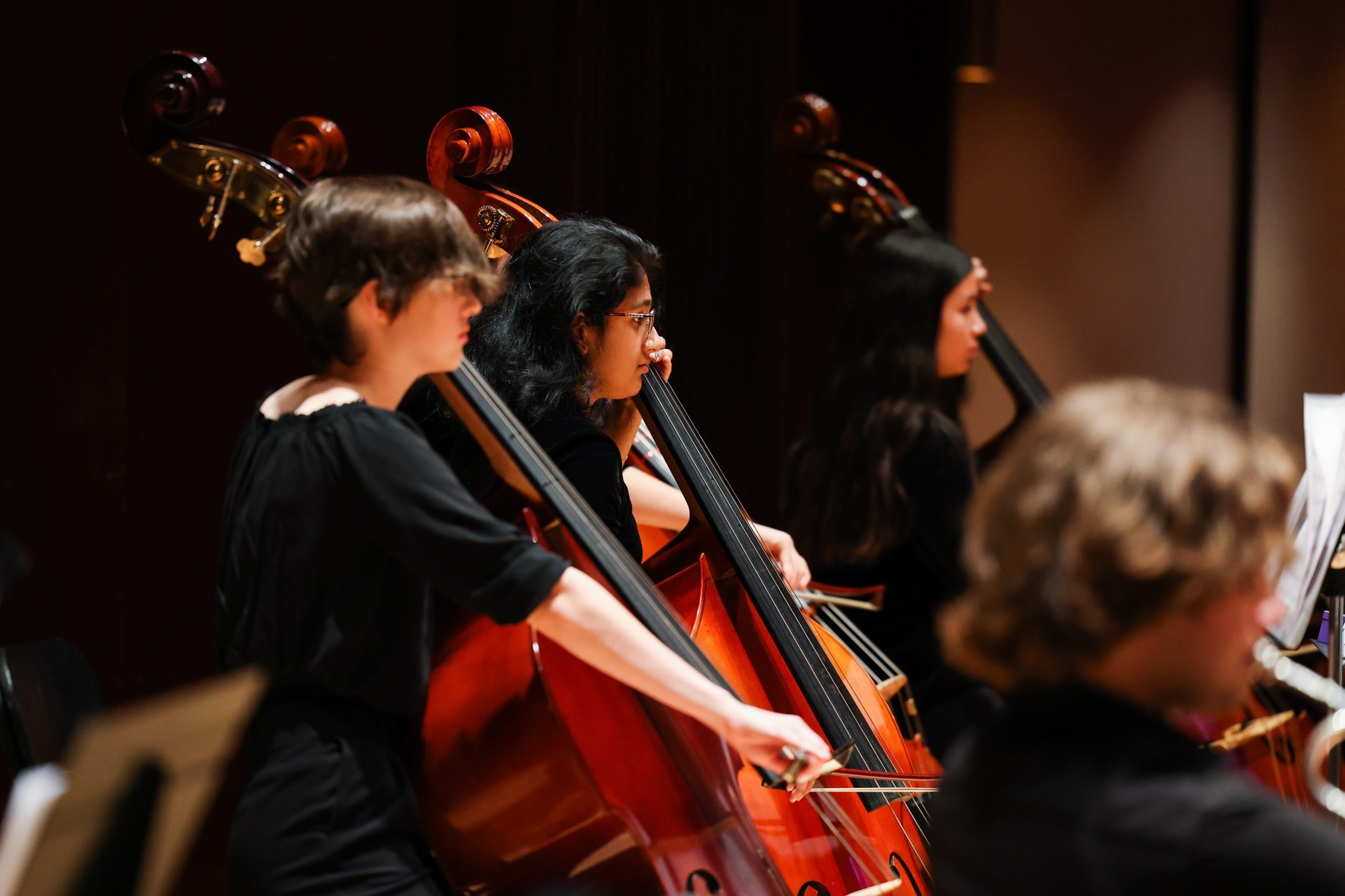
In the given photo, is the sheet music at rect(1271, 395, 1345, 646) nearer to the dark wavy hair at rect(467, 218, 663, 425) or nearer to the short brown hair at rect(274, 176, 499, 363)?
the dark wavy hair at rect(467, 218, 663, 425)

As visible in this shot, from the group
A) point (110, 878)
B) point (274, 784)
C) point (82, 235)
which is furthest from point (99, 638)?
point (110, 878)

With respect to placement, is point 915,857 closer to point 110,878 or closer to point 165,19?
point 110,878

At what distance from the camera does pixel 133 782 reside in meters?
0.79

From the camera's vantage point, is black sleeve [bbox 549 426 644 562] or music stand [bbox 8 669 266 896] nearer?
music stand [bbox 8 669 266 896]

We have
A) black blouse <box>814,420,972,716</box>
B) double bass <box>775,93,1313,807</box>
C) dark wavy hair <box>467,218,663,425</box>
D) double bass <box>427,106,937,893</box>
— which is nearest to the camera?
double bass <box>427,106,937,893</box>

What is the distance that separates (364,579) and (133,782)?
19.7 inches

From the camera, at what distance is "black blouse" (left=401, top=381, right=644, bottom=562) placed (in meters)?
1.69

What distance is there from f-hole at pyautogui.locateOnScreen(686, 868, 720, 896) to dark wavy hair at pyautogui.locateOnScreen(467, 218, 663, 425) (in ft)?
2.09

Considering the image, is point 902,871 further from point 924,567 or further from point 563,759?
point 924,567

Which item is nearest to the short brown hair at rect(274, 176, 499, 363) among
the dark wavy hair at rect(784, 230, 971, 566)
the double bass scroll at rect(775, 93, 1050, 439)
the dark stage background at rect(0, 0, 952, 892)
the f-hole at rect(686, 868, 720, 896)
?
the f-hole at rect(686, 868, 720, 896)

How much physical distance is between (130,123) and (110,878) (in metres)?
1.10

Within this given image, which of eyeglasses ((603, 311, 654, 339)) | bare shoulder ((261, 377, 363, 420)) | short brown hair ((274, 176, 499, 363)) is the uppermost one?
short brown hair ((274, 176, 499, 363))

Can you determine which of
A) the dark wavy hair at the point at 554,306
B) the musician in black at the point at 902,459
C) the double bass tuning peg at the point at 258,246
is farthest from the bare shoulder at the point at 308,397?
the musician in black at the point at 902,459

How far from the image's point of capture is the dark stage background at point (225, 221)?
90.7 inches
